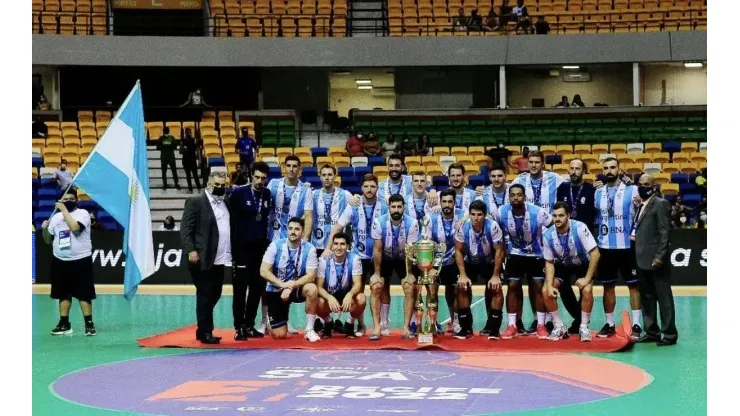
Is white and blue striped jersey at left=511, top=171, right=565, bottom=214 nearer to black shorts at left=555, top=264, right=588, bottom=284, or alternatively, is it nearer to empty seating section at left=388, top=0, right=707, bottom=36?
black shorts at left=555, top=264, right=588, bottom=284

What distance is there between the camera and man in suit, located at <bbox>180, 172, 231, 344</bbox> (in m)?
13.1

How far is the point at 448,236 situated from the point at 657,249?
2531 mm

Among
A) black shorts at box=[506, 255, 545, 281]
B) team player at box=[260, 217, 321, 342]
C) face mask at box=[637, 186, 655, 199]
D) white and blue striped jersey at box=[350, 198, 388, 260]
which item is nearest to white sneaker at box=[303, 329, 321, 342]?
team player at box=[260, 217, 321, 342]

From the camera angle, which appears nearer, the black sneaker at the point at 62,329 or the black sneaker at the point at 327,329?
the black sneaker at the point at 327,329

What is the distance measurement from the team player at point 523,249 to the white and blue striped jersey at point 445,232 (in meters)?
0.63

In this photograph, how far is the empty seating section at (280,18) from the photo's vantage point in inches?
1429

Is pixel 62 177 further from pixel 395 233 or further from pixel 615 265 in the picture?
pixel 615 265

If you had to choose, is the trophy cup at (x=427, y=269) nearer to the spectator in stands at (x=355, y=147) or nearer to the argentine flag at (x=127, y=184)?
the argentine flag at (x=127, y=184)

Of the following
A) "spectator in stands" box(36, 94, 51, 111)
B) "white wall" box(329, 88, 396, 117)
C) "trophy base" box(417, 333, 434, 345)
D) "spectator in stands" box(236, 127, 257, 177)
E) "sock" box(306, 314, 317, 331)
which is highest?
"white wall" box(329, 88, 396, 117)

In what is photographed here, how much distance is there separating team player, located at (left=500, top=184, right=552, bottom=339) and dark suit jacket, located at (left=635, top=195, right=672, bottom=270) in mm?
1164

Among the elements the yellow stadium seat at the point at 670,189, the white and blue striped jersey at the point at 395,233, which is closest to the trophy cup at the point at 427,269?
the white and blue striped jersey at the point at 395,233
